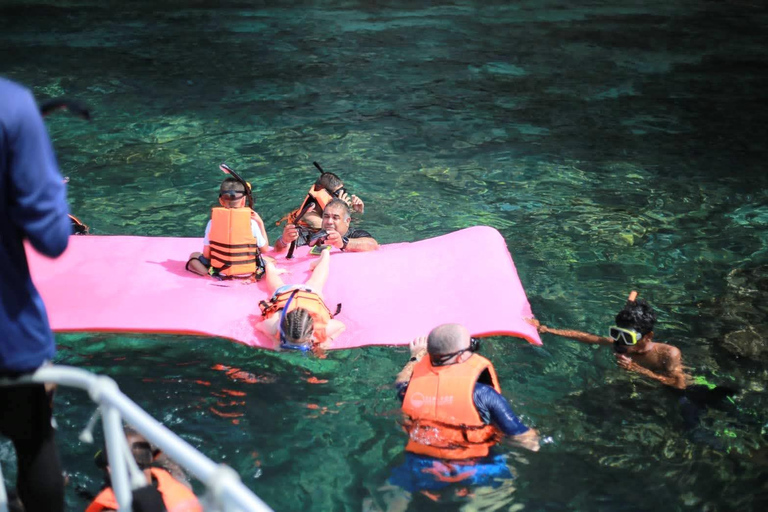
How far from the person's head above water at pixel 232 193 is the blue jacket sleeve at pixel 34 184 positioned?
4028 millimetres

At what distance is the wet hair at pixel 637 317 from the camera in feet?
16.3

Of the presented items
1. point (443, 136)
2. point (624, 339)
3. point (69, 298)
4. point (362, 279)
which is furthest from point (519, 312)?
point (443, 136)

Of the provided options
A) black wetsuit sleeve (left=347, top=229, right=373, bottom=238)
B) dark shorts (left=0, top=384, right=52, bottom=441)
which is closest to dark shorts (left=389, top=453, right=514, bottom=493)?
dark shorts (left=0, top=384, right=52, bottom=441)

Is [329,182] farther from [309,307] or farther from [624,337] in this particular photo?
[624,337]

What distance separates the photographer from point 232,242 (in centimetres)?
625

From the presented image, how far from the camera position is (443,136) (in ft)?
35.2

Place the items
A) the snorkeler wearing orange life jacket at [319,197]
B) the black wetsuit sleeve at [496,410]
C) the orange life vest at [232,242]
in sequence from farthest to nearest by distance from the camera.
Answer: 1. the snorkeler wearing orange life jacket at [319,197]
2. the orange life vest at [232,242]
3. the black wetsuit sleeve at [496,410]

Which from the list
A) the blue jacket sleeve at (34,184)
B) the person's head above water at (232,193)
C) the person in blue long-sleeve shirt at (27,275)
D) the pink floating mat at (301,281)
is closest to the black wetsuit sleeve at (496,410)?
the pink floating mat at (301,281)

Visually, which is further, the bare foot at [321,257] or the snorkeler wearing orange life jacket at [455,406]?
the bare foot at [321,257]

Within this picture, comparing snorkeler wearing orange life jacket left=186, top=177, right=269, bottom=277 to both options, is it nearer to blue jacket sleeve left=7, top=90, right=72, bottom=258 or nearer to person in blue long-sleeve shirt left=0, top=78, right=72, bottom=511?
person in blue long-sleeve shirt left=0, top=78, right=72, bottom=511

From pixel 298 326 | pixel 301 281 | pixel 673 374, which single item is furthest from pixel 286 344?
pixel 673 374

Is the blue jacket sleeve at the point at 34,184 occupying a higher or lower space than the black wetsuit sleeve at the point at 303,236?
higher

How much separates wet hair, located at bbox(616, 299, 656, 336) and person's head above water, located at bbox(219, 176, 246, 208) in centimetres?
319

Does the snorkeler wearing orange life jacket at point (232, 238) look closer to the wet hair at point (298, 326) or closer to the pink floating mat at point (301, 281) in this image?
the pink floating mat at point (301, 281)
